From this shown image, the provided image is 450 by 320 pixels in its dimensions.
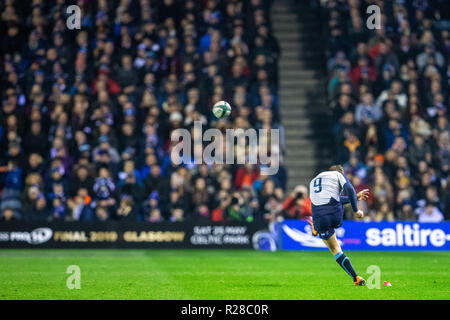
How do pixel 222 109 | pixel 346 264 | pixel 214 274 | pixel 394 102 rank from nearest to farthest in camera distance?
pixel 346 264
pixel 214 274
pixel 222 109
pixel 394 102

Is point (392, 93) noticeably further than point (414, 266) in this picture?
Yes

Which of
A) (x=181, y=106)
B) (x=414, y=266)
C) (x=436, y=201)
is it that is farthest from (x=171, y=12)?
(x=414, y=266)

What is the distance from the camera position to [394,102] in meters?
26.5

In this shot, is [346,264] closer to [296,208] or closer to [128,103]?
[296,208]

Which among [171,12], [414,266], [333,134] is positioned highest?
[171,12]

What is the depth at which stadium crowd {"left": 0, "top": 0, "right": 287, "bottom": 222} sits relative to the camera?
24172mm

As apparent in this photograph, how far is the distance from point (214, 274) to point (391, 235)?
748cm

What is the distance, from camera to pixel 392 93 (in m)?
26.6

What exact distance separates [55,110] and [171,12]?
5.18 metres

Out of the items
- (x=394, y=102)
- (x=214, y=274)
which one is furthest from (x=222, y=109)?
(x=394, y=102)

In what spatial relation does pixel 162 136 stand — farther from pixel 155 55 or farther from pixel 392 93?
pixel 392 93

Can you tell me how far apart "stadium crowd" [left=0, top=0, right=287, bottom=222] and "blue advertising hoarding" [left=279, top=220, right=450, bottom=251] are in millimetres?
2070

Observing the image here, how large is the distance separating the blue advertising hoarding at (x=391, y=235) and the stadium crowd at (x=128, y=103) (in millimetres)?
2070
